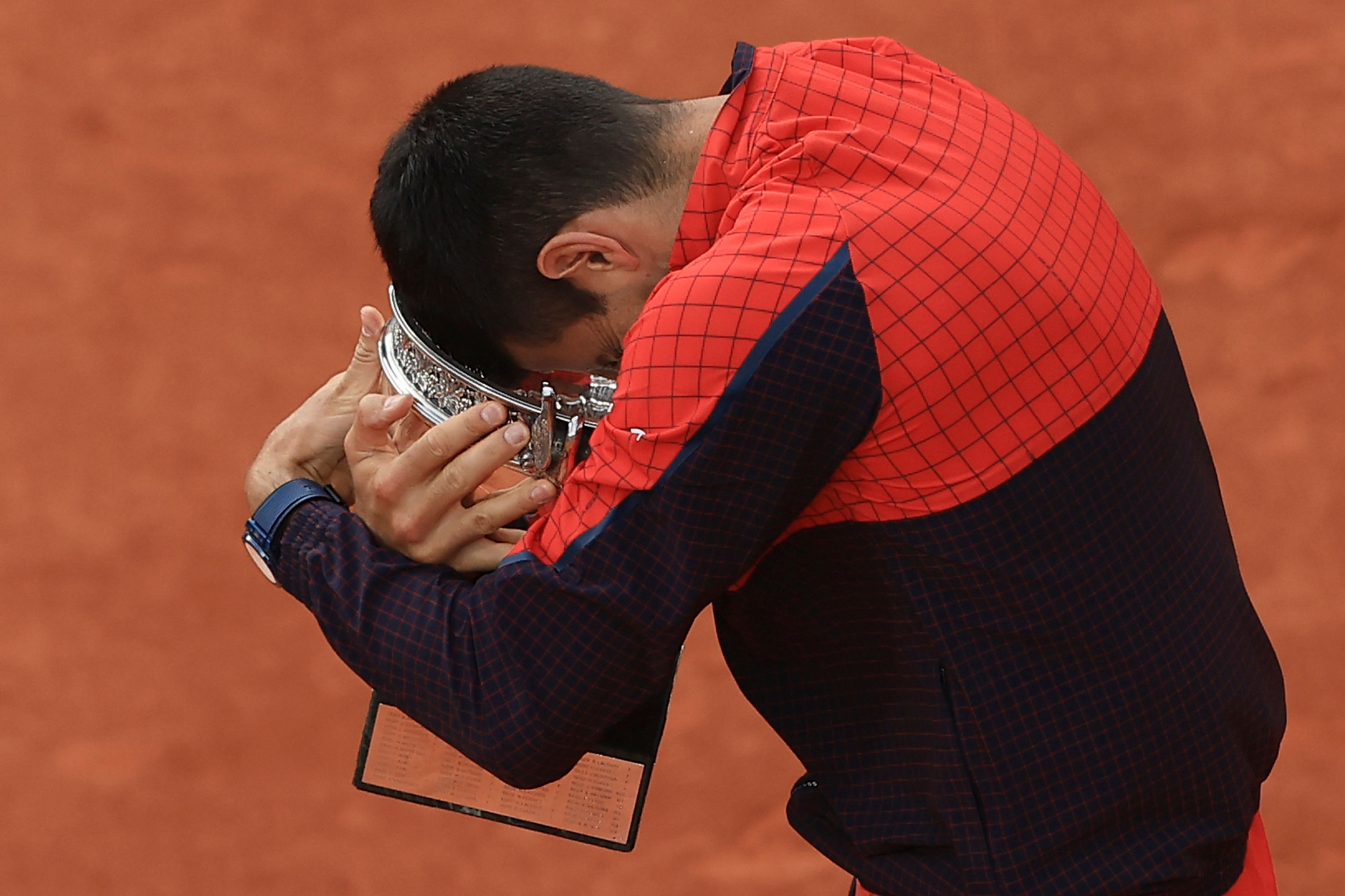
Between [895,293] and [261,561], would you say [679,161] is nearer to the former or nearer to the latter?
[895,293]

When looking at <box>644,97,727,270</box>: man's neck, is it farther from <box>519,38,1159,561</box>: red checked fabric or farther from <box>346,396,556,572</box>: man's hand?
<box>346,396,556,572</box>: man's hand

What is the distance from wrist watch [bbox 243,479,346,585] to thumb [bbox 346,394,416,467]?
46 millimetres

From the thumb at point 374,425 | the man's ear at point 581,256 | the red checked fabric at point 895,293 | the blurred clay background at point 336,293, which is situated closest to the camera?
the red checked fabric at point 895,293

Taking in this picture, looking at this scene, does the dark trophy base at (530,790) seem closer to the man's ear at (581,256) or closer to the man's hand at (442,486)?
the man's hand at (442,486)

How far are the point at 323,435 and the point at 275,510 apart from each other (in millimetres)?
112

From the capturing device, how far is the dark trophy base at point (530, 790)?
4.28 ft

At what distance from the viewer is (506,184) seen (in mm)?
1132

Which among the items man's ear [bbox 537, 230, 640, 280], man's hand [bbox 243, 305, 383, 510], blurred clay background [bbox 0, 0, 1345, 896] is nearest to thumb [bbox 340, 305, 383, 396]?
man's hand [bbox 243, 305, 383, 510]

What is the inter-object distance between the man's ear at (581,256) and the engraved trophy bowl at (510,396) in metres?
0.13

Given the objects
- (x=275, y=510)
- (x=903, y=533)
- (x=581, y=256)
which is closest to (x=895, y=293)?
(x=903, y=533)

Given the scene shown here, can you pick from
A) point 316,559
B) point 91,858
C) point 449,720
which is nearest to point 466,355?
point 316,559

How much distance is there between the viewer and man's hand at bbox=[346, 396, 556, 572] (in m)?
1.21

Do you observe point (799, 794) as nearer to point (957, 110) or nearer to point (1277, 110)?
point (957, 110)

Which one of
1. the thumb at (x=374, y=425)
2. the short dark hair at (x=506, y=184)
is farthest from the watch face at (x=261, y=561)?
the short dark hair at (x=506, y=184)
